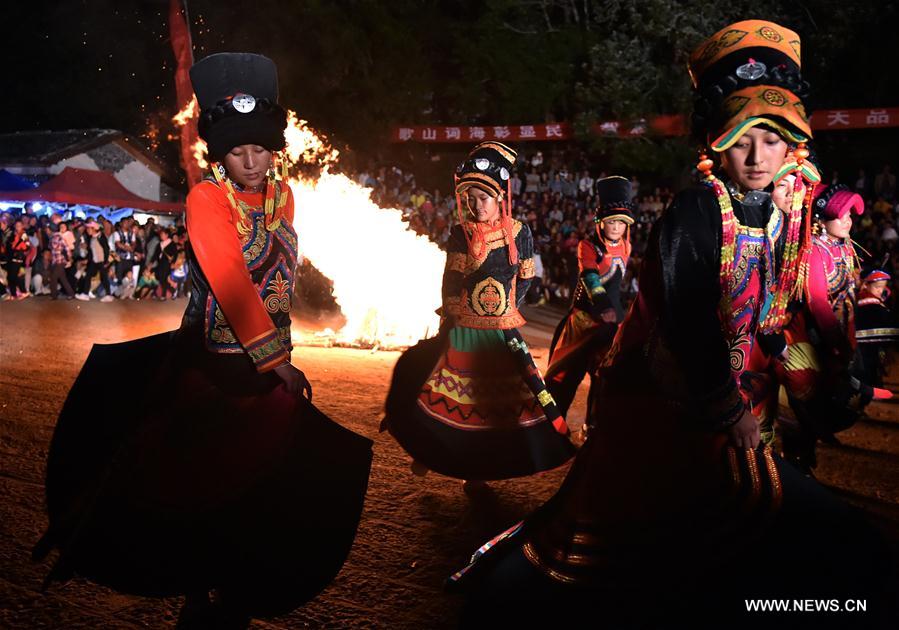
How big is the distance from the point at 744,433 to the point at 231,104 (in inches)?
90.1

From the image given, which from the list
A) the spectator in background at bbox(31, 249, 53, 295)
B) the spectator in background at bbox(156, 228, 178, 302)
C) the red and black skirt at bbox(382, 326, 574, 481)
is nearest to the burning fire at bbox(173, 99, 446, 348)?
the red and black skirt at bbox(382, 326, 574, 481)

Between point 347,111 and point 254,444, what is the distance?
2289 cm

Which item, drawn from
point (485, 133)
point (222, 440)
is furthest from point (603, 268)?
point (485, 133)

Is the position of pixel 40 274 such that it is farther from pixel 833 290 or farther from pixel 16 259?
pixel 833 290

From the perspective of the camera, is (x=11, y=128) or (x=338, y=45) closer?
(x=338, y=45)

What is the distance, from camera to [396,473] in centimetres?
550

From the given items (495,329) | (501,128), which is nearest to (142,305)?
(501,128)

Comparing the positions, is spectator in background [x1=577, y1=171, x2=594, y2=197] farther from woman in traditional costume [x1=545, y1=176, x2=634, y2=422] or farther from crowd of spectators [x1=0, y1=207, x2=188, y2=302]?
woman in traditional costume [x1=545, y1=176, x2=634, y2=422]

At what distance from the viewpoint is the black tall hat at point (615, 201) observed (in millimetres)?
6612

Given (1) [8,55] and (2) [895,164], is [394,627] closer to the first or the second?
(2) [895,164]

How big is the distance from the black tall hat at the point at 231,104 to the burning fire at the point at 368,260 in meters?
7.62

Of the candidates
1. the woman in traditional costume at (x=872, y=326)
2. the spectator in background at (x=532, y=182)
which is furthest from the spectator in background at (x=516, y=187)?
the woman in traditional costume at (x=872, y=326)

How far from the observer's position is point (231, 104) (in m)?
3.08

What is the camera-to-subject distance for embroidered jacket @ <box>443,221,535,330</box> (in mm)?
5238
